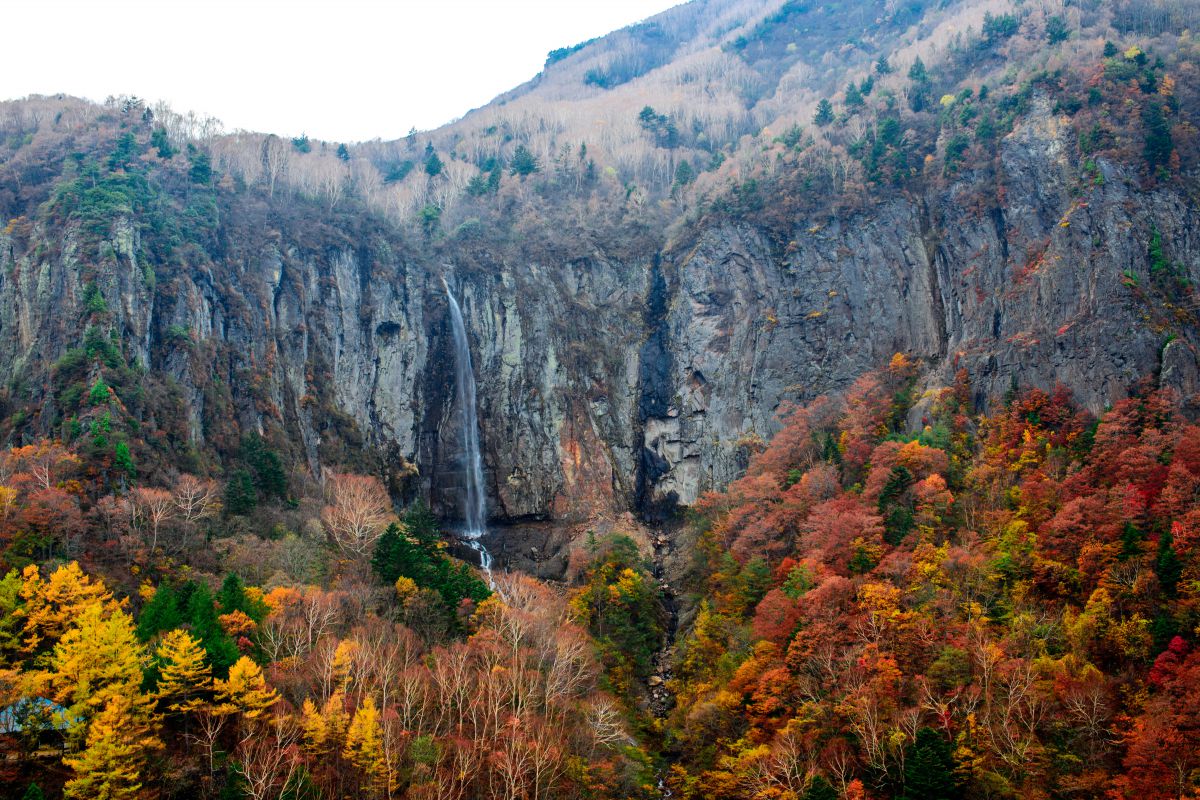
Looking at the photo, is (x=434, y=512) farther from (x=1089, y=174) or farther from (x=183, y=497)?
(x=1089, y=174)

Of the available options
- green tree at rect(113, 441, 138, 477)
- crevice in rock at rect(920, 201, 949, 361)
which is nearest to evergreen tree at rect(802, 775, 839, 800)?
green tree at rect(113, 441, 138, 477)

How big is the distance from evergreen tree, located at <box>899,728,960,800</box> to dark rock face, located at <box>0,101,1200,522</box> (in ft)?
91.0

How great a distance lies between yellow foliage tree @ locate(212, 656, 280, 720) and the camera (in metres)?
31.2

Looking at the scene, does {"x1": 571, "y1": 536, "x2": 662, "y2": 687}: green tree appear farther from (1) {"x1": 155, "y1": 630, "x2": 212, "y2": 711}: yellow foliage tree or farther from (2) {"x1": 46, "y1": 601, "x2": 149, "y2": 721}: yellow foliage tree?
(2) {"x1": 46, "y1": 601, "x2": 149, "y2": 721}: yellow foliage tree

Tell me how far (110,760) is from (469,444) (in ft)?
152

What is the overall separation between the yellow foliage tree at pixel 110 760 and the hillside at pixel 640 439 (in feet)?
0.78

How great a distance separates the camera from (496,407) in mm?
74375

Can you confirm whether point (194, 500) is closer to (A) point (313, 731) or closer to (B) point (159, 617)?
(B) point (159, 617)

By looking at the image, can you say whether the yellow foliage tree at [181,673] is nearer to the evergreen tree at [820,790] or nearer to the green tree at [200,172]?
the evergreen tree at [820,790]

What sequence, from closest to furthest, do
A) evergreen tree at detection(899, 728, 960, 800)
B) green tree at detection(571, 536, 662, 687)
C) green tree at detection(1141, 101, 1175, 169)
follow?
1. evergreen tree at detection(899, 728, 960, 800)
2. green tree at detection(571, 536, 662, 687)
3. green tree at detection(1141, 101, 1175, 169)

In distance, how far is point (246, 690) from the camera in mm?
32031

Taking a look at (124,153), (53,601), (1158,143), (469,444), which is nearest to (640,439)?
(469,444)

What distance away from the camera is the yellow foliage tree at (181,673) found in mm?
30797

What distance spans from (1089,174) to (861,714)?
42.3 meters
